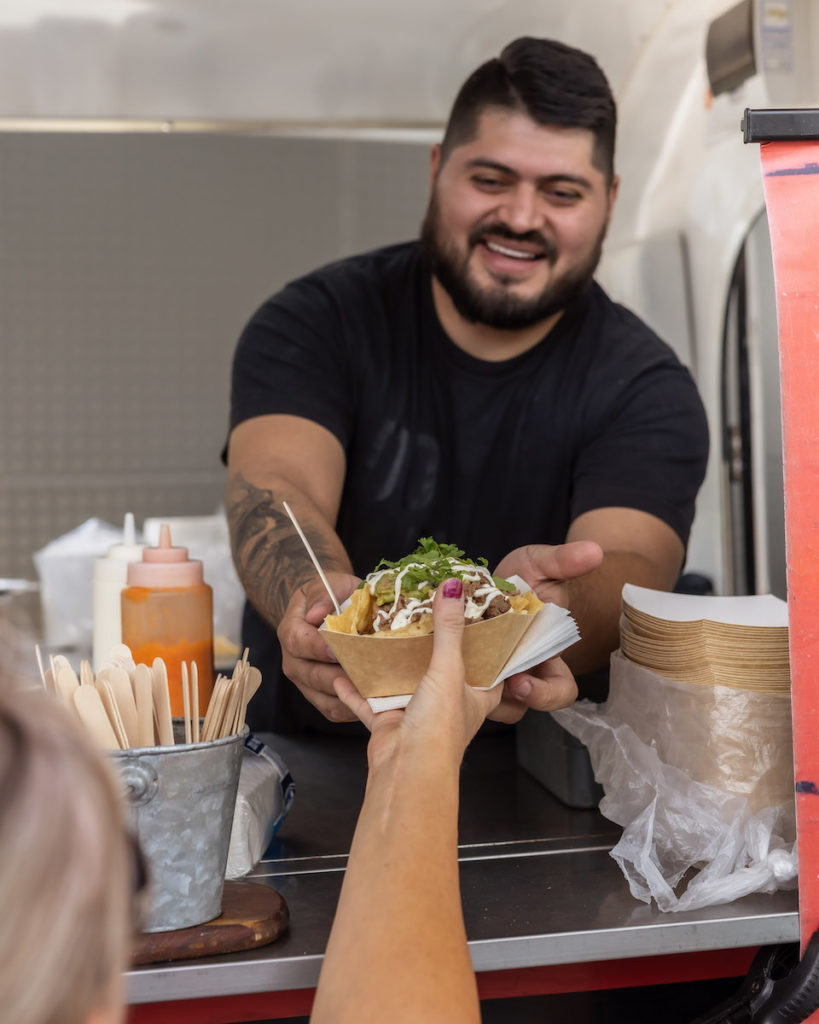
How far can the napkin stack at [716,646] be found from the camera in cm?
119

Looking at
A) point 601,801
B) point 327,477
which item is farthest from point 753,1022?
point 327,477

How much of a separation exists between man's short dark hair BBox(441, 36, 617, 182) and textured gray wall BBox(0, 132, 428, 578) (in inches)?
54.8

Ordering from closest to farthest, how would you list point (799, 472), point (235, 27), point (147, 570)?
point (799, 472) → point (147, 570) → point (235, 27)

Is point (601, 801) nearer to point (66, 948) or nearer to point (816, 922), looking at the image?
point (816, 922)

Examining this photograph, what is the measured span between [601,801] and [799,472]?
1.56ft

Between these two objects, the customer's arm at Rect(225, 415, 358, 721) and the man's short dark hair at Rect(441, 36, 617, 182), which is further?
the man's short dark hair at Rect(441, 36, 617, 182)

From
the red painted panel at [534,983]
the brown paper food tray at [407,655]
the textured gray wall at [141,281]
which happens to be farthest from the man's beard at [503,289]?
the textured gray wall at [141,281]

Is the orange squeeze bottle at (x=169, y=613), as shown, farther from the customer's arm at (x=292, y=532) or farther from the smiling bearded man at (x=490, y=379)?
the smiling bearded man at (x=490, y=379)

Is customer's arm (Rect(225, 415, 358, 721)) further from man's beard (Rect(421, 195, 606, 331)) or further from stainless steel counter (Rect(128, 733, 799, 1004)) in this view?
man's beard (Rect(421, 195, 606, 331))

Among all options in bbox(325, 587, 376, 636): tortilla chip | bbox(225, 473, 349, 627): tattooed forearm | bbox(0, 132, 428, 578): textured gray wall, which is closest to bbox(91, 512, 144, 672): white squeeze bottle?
bbox(225, 473, 349, 627): tattooed forearm

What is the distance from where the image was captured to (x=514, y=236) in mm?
2008

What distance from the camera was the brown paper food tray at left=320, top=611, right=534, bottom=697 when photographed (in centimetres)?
113

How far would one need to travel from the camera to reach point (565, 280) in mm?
2037

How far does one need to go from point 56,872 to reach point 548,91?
174 cm
